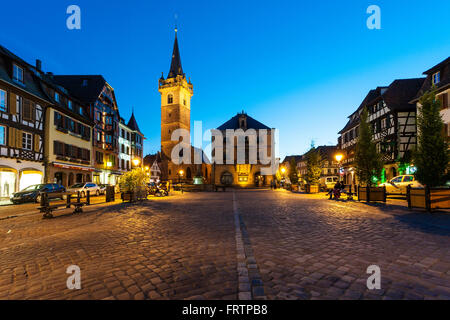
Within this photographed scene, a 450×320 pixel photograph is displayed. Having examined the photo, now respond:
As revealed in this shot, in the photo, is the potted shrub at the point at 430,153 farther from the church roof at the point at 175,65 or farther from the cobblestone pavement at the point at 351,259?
the church roof at the point at 175,65

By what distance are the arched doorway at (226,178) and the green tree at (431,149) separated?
41.3 meters

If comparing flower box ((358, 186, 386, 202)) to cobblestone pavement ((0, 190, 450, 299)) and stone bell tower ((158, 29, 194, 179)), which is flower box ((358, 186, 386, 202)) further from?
stone bell tower ((158, 29, 194, 179))

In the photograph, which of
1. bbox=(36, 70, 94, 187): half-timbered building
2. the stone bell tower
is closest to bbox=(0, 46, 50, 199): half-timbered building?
bbox=(36, 70, 94, 187): half-timbered building

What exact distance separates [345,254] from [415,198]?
8924mm

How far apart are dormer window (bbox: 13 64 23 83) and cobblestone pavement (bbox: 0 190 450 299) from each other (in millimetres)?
19916

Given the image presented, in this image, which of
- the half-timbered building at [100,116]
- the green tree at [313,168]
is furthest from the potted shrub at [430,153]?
the half-timbered building at [100,116]

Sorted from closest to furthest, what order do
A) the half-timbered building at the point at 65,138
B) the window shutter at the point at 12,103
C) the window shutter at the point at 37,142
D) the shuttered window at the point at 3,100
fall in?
the shuttered window at the point at 3,100, the window shutter at the point at 12,103, the window shutter at the point at 37,142, the half-timbered building at the point at 65,138

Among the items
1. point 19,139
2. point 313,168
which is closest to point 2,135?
point 19,139

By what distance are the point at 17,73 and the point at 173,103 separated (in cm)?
4543

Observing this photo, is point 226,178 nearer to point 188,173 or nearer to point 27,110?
point 188,173

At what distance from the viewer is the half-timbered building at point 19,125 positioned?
19.5 meters

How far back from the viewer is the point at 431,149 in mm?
12047
